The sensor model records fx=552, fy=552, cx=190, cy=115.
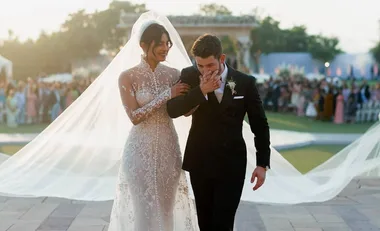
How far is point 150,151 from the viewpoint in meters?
3.86

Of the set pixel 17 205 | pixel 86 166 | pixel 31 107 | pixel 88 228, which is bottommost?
pixel 31 107

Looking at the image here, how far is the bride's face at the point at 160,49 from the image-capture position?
146 inches

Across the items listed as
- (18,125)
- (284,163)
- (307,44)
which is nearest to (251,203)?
(284,163)

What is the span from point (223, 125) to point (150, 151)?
662 mm

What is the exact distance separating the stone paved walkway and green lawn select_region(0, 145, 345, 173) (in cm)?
346

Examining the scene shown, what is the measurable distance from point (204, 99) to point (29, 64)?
65.1m

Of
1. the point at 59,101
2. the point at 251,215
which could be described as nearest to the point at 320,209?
the point at 251,215

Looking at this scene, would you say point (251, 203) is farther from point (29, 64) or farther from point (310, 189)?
point (29, 64)

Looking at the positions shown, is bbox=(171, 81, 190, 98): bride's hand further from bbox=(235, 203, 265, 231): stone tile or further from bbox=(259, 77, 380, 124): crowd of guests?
bbox=(259, 77, 380, 124): crowd of guests

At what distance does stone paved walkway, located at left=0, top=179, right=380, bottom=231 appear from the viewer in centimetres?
574

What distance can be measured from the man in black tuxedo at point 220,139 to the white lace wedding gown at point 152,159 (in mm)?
313

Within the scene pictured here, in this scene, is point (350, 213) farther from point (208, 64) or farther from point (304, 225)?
point (208, 64)

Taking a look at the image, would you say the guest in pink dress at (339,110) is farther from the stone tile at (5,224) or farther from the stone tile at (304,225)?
the stone tile at (5,224)

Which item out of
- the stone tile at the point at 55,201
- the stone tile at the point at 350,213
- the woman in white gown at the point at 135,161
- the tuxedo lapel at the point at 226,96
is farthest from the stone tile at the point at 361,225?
the stone tile at the point at 55,201
